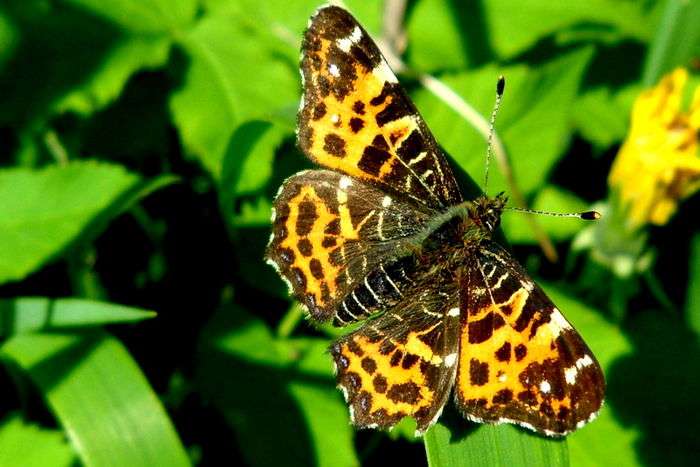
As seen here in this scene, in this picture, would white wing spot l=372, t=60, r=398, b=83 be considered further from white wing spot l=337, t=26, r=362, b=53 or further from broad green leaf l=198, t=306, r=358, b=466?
broad green leaf l=198, t=306, r=358, b=466

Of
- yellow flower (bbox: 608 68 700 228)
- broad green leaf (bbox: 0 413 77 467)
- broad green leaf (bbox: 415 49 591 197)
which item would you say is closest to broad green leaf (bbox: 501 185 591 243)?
broad green leaf (bbox: 415 49 591 197)

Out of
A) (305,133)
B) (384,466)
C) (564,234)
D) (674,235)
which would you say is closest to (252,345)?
(384,466)

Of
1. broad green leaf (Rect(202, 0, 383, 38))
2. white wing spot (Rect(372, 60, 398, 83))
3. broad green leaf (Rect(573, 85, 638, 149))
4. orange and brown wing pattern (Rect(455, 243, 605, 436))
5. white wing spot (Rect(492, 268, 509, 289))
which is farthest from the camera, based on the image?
broad green leaf (Rect(573, 85, 638, 149))

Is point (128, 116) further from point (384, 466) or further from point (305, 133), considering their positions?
point (384, 466)

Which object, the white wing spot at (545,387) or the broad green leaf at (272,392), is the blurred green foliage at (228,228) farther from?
the white wing spot at (545,387)

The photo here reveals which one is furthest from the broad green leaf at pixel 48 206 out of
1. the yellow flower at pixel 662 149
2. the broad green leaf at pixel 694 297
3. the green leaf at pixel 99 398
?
the broad green leaf at pixel 694 297

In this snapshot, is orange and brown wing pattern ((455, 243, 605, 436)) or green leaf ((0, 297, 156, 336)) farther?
green leaf ((0, 297, 156, 336))

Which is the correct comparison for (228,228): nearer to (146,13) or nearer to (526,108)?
(146,13)
